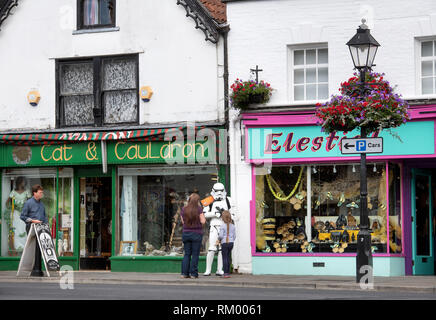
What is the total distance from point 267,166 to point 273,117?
1212 millimetres

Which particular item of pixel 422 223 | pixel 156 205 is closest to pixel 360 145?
pixel 422 223

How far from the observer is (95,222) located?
2552 cm

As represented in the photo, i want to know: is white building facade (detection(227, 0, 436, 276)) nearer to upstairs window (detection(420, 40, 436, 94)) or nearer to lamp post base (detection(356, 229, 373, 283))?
upstairs window (detection(420, 40, 436, 94))

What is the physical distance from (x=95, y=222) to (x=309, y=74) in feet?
22.7

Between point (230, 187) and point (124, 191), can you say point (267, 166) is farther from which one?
point (124, 191)

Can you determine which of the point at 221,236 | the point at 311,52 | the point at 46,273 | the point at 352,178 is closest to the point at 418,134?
the point at 352,178

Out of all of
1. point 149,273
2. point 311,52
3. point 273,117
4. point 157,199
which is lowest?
point 149,273

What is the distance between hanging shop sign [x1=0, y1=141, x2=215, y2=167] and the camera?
2395cm

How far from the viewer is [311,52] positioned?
23391 mm

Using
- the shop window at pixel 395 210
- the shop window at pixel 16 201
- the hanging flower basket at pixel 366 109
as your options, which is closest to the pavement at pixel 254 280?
the shop window at pixel 395 210

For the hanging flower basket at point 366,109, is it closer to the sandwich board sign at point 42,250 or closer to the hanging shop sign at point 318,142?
the hanging shop sign at point 318,142

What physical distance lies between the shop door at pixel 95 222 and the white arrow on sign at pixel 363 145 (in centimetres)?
814

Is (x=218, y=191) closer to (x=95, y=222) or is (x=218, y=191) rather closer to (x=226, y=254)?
(x=226, y=254)
